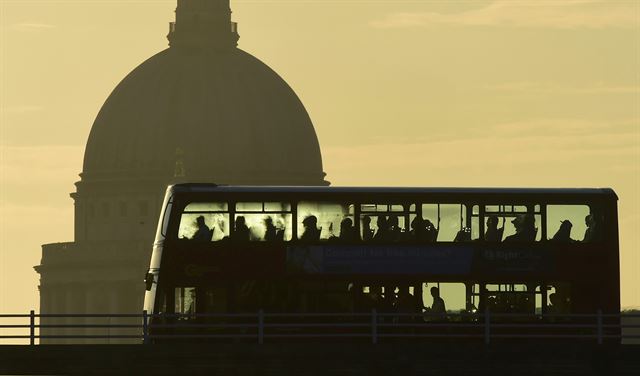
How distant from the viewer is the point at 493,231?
7131 centimetres

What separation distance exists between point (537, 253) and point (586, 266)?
3.68 feet

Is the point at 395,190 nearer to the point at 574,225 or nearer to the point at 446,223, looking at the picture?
the point at 446,223

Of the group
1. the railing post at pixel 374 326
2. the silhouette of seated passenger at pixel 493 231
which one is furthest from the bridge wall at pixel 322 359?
the silhouette of seated passenger at pixel 493 231

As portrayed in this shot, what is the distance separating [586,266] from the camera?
234 ft

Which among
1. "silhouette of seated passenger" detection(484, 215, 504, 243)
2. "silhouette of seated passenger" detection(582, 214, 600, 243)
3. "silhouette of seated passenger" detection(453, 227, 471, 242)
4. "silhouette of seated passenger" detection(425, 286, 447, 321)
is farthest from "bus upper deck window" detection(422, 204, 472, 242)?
"silhouette of seated passenger" detection(582, 214, 600, 243)

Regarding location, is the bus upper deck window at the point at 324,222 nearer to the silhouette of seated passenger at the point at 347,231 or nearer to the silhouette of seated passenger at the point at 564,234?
the silhouette of seated passenger at the point at 347,231

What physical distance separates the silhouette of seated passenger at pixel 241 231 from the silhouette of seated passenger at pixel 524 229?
5737mm

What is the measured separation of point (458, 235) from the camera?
2805 inches

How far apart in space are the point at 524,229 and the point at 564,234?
90cm

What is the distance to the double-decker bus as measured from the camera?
71062 millimetres

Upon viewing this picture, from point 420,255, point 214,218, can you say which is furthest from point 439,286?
point 214,218

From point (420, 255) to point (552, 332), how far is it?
3417 mm

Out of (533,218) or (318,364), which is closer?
(318,364)

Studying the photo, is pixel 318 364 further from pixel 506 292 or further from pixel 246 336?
pixel 506 292
